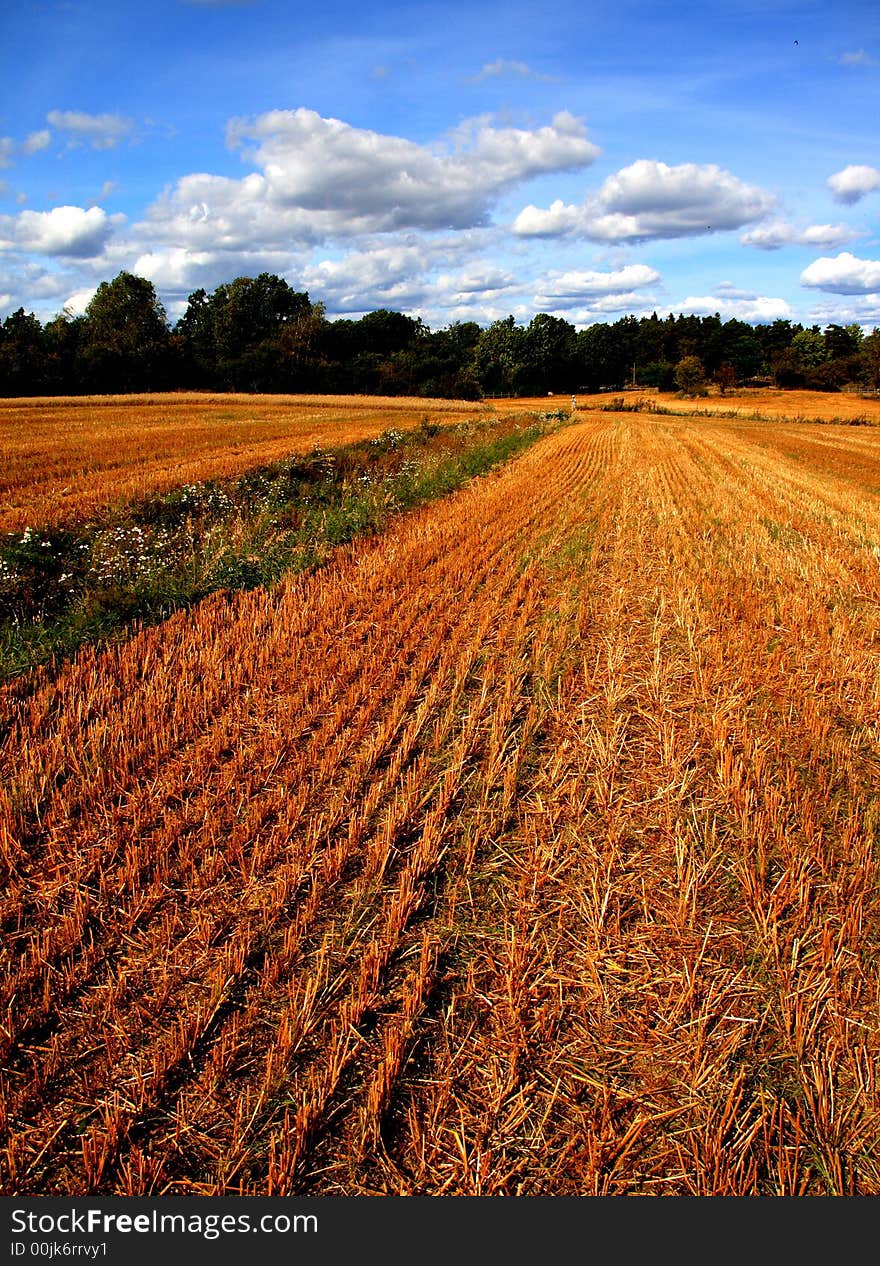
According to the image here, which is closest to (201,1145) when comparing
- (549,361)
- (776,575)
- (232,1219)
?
(232,1219)

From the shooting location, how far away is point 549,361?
87812mm

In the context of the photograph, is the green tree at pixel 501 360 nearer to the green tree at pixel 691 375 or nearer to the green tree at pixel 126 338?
the green tree at pixel 691 375

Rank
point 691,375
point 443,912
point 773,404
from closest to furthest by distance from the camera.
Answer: point 443,912 < point 773,404 < point 691,375

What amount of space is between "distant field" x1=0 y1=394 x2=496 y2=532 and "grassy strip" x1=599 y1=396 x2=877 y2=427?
108ft

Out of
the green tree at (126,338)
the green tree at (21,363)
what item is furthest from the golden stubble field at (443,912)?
the green tree at (126,338)

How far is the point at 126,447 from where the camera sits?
2164 cm

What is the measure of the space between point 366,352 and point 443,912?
86.8 m

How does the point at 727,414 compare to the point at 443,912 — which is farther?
the point at 727,414

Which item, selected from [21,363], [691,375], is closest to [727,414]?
[691,375]

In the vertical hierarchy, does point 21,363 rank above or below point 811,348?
below

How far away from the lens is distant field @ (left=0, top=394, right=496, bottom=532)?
1361 centimetres

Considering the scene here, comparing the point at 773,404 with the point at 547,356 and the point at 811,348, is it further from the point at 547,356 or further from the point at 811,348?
the point at 811,348

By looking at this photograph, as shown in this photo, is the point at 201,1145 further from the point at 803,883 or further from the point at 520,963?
the point at 803,883

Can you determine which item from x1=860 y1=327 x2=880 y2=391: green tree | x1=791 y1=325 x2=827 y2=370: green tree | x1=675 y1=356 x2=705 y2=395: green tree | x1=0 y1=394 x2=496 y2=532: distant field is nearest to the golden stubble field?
x1=0 y1=394 x2=496 y2=532: distant field
